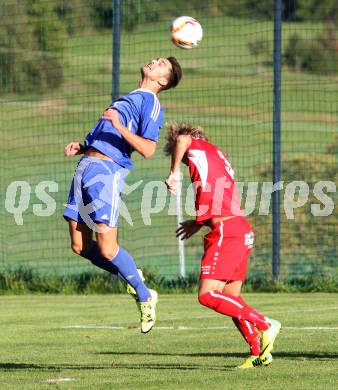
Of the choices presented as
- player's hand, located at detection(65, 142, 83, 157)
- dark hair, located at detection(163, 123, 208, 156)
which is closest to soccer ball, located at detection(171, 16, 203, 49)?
dark hair, located at detection(163, 123, 208, 156)

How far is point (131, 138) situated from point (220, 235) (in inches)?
41.8

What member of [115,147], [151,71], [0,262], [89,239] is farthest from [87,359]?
[0,262]

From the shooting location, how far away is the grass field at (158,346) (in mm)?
9039

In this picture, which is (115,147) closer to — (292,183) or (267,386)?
(267,386)

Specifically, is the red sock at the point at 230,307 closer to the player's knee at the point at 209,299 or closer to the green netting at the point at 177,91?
the player's knee at the point at 209,299

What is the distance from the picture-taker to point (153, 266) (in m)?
18.4

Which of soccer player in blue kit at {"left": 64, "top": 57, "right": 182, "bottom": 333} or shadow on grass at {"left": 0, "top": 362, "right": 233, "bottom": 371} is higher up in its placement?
soccer player in blue kit at {"left": 64, "top": 57, "right": 182, "bottom": 333}

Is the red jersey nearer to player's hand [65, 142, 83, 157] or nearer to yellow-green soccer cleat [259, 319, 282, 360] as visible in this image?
yellow-green soccer cleat [259, 319, 282, 360]

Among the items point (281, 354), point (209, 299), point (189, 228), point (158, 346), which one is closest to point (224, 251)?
point (209, 299)

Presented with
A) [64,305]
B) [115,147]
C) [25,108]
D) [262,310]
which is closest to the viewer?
[115,147]

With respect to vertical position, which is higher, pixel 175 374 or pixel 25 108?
pixel 25 108

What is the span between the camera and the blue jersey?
1006cm

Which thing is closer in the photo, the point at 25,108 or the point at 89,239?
the point at 89,239

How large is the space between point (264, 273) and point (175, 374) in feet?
26.6
